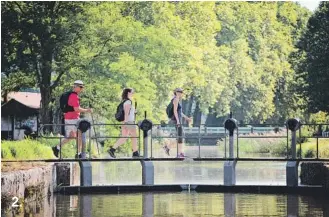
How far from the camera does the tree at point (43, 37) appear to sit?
36.6m

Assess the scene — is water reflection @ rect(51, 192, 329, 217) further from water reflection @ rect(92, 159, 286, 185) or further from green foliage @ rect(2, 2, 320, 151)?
green foliage @ rect(2, 2, 320, 151)

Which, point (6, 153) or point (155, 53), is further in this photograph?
point (155, 53)

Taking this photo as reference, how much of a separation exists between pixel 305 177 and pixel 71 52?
49.1 ft

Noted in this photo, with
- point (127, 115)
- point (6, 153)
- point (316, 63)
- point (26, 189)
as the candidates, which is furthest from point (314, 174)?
point (316, 63)

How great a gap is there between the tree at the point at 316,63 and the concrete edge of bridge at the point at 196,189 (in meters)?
20.2

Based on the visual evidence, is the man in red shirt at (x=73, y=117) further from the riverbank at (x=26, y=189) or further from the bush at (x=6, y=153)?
the riverbank at (x=26, y=189)

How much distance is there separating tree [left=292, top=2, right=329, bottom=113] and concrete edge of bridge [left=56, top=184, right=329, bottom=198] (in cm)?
2019

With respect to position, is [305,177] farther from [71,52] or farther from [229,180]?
[71,52]

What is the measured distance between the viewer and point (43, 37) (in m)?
36.9

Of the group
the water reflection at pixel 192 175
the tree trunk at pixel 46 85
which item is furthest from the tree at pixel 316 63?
the tree trunk at pixel 46 85

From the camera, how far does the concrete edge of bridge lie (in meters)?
21.9

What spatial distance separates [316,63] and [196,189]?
21250 mm

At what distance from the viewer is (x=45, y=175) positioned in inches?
774

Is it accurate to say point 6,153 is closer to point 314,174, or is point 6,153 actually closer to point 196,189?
point 196,189
